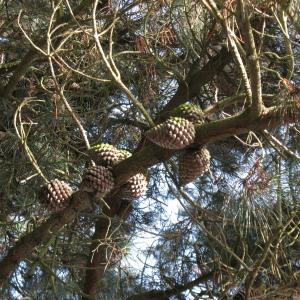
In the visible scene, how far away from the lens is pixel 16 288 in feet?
6.57

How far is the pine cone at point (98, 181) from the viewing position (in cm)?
115

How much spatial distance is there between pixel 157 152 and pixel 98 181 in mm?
125

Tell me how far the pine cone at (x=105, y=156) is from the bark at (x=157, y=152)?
3cm

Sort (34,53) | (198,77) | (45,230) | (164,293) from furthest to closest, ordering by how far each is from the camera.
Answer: (164,293), (198,77), (34,53), (45,230)

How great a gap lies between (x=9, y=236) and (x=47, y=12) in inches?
28.9

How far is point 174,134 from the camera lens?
1.08 m

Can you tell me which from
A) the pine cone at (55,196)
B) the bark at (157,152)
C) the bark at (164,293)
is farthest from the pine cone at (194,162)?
the bark at (164,293)

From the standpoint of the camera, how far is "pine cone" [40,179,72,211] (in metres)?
1.23

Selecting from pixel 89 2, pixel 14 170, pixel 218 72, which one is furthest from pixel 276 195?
pixel 14 170

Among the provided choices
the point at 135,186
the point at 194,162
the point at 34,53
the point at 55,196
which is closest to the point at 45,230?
the point at 55,196

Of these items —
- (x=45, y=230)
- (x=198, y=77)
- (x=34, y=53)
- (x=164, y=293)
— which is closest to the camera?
(x=45, y=230)

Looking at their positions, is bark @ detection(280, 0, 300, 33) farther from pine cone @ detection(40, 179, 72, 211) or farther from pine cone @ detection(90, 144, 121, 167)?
pine cone @ detection(40, 179, 72, 211)

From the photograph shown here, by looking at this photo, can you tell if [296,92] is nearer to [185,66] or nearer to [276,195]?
[276,195]

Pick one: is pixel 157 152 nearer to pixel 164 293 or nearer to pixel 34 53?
pixel 34 53
